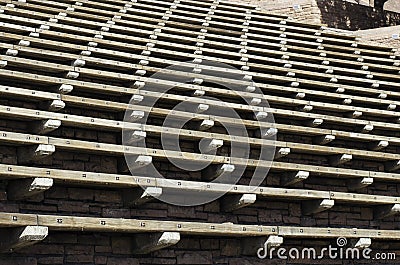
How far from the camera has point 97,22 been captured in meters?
9.45

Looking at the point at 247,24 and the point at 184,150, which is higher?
the point at 247,24

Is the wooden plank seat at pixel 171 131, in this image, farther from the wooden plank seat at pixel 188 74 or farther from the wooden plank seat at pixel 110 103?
the wooden plank seat at pixel 188 74

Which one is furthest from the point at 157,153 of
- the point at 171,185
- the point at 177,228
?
the point at 177,228

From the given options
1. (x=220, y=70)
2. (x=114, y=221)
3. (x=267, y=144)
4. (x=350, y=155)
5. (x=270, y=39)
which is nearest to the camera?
(x=114, y=221)

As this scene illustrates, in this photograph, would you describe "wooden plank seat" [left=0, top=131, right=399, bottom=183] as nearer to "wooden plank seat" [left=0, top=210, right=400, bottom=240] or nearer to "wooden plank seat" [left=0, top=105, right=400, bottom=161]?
"wooden plank seat" [left=0, top=105, right=400, bottom=161]

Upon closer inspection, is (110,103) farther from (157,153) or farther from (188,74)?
A: (188,74)

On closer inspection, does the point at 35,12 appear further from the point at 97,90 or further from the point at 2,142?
the point at 2,142

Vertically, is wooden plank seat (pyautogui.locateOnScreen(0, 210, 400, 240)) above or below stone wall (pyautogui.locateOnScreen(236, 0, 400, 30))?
below

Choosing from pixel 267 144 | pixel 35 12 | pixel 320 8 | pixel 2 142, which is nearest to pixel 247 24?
pixel 320 8

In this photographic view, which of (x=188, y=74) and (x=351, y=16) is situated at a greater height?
(x=351, y=16)

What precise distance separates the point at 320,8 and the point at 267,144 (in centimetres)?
671

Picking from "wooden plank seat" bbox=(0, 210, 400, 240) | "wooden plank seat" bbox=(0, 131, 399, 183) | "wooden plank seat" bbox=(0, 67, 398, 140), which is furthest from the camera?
"wooden plank seat" bbox=(0, 67, 398, 140)

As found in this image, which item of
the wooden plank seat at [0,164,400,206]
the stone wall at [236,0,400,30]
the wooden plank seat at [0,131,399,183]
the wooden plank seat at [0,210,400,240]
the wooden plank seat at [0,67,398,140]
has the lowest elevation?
the wooden plank seat at [0,210,400,240]

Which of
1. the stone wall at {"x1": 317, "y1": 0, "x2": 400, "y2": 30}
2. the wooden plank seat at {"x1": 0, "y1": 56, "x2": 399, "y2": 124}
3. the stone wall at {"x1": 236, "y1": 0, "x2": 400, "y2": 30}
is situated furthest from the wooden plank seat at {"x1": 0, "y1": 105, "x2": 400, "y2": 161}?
the stone wall at {"x1": 317, "y1": 0, "x2": 400, "y2": 30}
